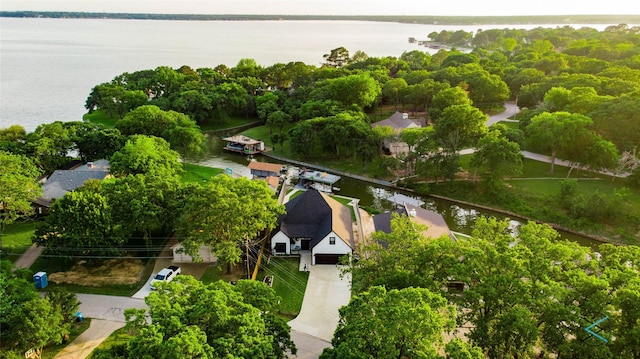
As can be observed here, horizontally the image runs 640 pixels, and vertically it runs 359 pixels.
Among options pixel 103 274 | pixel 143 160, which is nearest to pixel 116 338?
pixel 103 274

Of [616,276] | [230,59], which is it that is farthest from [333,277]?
[230,59]

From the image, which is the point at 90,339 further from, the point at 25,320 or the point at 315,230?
the point at 315,230

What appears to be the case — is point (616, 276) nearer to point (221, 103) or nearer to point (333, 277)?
point (333, 277)

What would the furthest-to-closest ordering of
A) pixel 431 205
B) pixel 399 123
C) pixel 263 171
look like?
pixel 399 123 < pixel 263 171 < pixel 431 205

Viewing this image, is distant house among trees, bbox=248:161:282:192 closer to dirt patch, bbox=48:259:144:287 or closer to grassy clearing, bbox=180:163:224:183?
grassy clearing, bbox=180:163:224:183

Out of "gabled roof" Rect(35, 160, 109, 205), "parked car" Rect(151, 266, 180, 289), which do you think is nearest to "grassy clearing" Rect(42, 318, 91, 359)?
"parked car" Rect(151, 266, 180, 289)

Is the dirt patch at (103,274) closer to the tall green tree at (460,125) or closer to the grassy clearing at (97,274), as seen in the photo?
the grassy clearing at (97,274)

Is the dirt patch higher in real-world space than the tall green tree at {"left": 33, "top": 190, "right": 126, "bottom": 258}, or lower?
lower
